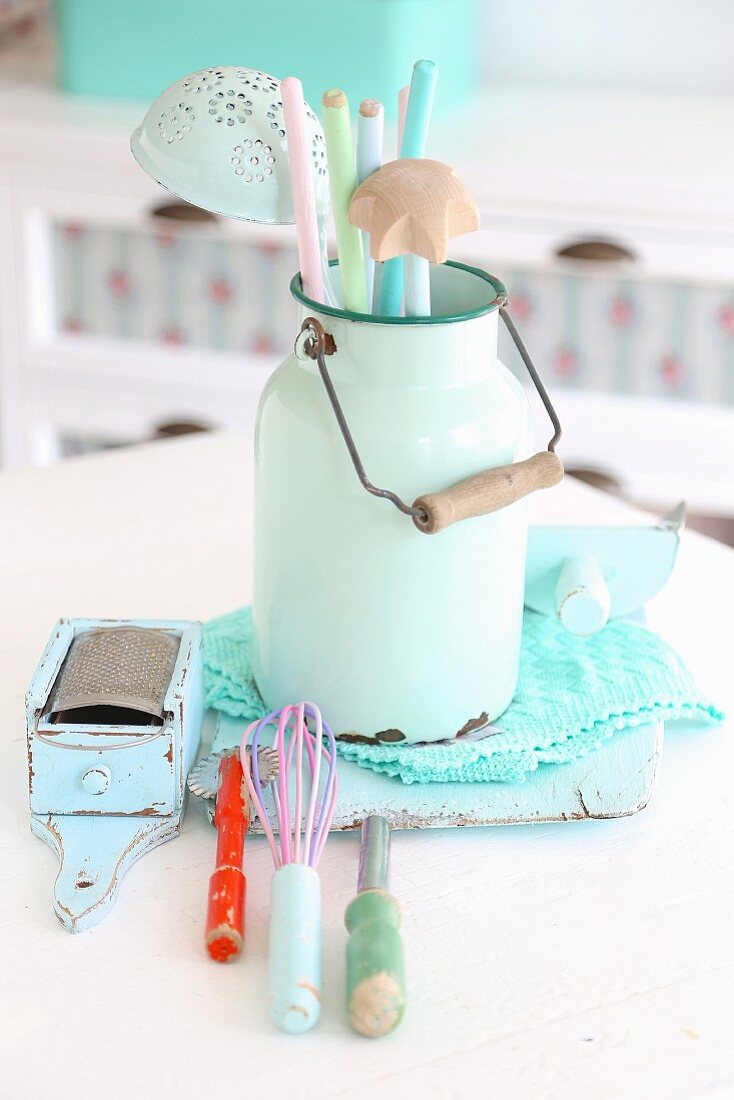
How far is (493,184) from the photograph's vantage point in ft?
5.03

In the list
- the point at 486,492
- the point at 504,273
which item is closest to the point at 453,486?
the point at 486,492

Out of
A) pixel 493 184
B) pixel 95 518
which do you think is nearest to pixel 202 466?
pixel 95 518

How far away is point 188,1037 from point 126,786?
0.44 ft

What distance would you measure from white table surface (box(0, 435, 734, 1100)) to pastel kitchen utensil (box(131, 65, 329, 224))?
0.30 m

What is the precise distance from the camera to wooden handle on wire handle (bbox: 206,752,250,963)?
1.75 ft

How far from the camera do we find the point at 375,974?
0.49 meters

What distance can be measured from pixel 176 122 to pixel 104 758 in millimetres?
297

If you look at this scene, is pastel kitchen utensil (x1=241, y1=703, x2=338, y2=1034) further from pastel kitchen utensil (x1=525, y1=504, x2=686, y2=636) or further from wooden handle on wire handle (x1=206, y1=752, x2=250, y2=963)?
pastel kitchen utensil (x1=525, y1=504, x2=686, y2=636)

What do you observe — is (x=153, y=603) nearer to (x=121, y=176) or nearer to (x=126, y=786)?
(x=126, y=786)

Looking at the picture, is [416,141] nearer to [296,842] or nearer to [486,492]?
[486,492]

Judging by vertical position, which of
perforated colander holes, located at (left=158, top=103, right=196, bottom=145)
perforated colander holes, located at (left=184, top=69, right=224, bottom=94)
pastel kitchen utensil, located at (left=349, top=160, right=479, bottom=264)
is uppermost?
perforated colander holes, located at (left=184, top=69, right=224, bottom=94)

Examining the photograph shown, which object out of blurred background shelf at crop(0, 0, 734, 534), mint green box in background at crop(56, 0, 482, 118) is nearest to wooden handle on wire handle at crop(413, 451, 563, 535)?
blurred background shelf at crop(0, 0, 734, 534)

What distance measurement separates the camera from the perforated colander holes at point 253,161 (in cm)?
59

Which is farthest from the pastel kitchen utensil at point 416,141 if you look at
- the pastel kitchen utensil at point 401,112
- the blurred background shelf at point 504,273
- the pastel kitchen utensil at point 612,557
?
the blurred background shelf at point 504,273
